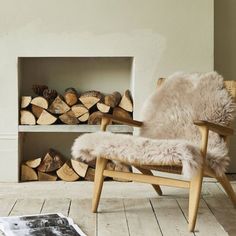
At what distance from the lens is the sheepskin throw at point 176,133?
8.54ft

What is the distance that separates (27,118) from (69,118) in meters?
0.30

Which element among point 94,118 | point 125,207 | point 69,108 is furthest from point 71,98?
→ point 125,207

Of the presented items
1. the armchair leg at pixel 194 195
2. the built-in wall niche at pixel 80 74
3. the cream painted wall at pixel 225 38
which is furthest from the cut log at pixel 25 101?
the armchair leg at pixel 194 195

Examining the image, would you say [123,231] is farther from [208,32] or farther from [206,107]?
[208,32]

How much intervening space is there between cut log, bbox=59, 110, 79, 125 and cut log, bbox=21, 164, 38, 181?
17.4 inches

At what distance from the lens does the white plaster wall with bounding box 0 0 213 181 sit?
12.1 feet

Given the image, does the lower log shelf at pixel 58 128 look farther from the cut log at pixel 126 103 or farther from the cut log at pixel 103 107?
the cut log at pixel 126 103

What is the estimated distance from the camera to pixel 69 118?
12.4ft

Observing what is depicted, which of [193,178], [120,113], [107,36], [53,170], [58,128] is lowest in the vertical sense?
[53,170]

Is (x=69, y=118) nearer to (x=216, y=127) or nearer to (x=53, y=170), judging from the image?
(x=53, y=170)

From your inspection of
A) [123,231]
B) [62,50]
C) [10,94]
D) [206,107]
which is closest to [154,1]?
[62,50]

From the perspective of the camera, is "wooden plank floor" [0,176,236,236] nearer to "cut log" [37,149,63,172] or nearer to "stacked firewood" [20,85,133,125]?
"cut log" [37,149,63,172]

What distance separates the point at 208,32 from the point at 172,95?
69 cm

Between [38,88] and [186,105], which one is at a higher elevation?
[38,88]
